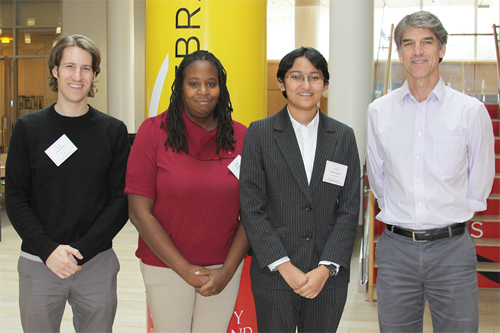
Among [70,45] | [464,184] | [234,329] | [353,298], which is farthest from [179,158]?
[353,298]

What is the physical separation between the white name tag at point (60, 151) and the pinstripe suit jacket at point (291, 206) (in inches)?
29.4

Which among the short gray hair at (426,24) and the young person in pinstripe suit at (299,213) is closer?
the young person in pinstripe suit at (299,213)

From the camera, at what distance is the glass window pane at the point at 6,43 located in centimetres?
1252

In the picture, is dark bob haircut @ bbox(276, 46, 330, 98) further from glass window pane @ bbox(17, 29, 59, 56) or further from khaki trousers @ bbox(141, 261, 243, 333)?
glass window pane @ bbox(17, 29, 59, 56)

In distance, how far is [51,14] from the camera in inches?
488

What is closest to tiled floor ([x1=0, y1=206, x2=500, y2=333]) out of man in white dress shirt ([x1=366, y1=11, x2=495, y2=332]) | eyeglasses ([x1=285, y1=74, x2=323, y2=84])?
man in white dress shirt ([x1=366, y1=11, x2=495, y2=332])

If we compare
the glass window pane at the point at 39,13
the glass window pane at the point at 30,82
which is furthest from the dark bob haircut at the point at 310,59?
the glass window pane at the point at 39,13

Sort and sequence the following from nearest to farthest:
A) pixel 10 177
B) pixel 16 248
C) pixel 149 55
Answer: pixel 10 177, pixel 149 55, pixel 16 248

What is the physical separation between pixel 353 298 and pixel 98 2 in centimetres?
1062

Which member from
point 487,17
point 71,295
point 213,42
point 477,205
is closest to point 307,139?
point 477,205

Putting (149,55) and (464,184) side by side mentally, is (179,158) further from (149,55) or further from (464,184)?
(464,184)

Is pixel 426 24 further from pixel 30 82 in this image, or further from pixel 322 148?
pixel 30 82

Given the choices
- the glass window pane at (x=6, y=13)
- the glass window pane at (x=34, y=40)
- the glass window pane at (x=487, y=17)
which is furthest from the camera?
the glass window pane at (x=34, y=40)

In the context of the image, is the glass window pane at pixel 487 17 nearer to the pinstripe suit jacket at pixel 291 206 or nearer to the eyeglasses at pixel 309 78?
the eyeglasses at pixel 309 78
